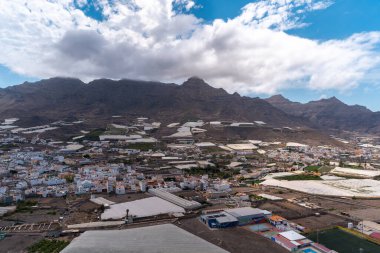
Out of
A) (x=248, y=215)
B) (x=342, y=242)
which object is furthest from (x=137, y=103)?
(x=342, y=242)

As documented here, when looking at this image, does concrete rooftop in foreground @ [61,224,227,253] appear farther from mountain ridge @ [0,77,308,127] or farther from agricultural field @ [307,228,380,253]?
mountain ridge @ [0,77,308,127]

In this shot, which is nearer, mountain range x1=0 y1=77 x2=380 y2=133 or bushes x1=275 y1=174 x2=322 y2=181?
bushes x1=275 y1=174 x2=322 y2=181

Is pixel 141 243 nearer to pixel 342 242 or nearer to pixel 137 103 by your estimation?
pixel 342 242

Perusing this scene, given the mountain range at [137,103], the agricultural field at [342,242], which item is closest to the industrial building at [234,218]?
the agricultural field at [342,242]

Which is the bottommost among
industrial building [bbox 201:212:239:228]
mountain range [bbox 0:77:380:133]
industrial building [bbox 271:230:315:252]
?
industrial building [bbox 271:230:315:252]

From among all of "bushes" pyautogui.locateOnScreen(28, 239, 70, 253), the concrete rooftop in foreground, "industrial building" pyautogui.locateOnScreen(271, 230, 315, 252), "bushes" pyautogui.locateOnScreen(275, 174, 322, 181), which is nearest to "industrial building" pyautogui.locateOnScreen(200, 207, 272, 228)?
"industrial building" pyautogui.locateOnScreen(271, 230, 315, 252)

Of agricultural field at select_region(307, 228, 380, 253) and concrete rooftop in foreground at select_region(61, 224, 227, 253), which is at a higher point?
concrete rooftop in foreground at select_region(61, 224, 227, 253)
